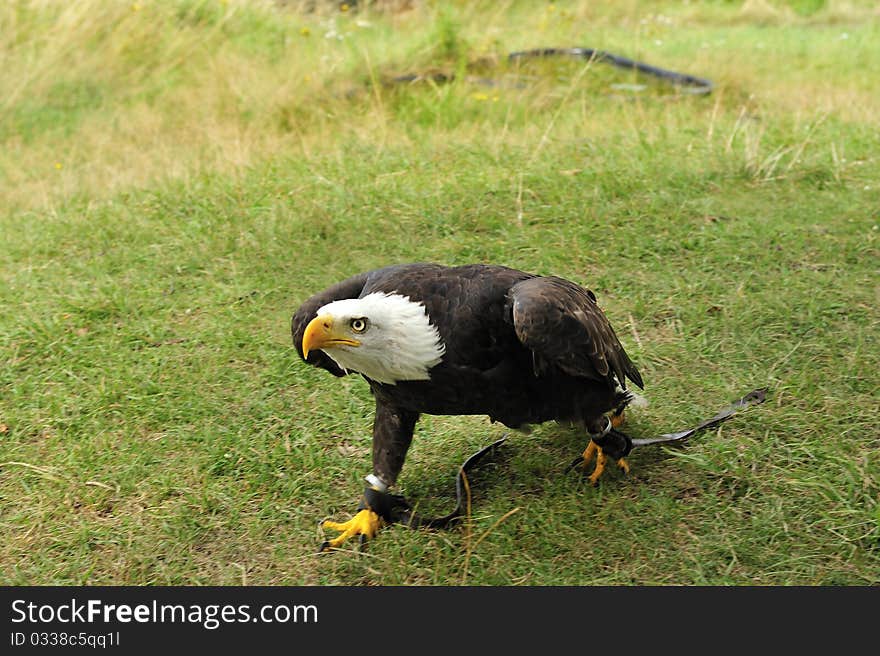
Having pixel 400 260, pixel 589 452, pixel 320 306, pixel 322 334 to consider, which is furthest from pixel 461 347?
pixel 400 260

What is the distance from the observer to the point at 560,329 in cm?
266

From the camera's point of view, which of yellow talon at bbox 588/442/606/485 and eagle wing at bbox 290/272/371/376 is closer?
eagle wing at bbox 290/272/371/376

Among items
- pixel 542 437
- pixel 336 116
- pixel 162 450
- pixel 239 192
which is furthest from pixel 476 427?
pixel 336 116

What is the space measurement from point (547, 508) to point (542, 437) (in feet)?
1.60

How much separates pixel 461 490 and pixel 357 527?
1.34ft

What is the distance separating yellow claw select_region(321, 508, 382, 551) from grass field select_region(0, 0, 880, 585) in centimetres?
6

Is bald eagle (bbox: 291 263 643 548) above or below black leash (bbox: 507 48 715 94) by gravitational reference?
above

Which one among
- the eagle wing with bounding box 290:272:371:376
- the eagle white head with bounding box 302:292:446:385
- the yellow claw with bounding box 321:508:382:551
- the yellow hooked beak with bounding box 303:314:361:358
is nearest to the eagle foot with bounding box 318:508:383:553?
the yellow claw with bounding box 321:508:382:551

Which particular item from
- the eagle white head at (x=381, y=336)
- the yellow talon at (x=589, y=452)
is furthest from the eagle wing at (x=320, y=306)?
the yellow talon at (x=589, y=452)

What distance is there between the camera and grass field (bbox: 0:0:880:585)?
3.03 meters

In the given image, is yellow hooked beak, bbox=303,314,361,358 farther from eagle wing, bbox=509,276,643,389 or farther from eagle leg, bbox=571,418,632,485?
eagle leg, bbox=571,418,632,485

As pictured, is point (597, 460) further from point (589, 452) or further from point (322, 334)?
point (322, 334)

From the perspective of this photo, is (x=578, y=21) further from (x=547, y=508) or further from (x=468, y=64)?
(x=547, y=508)

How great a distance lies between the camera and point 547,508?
10.3ft
